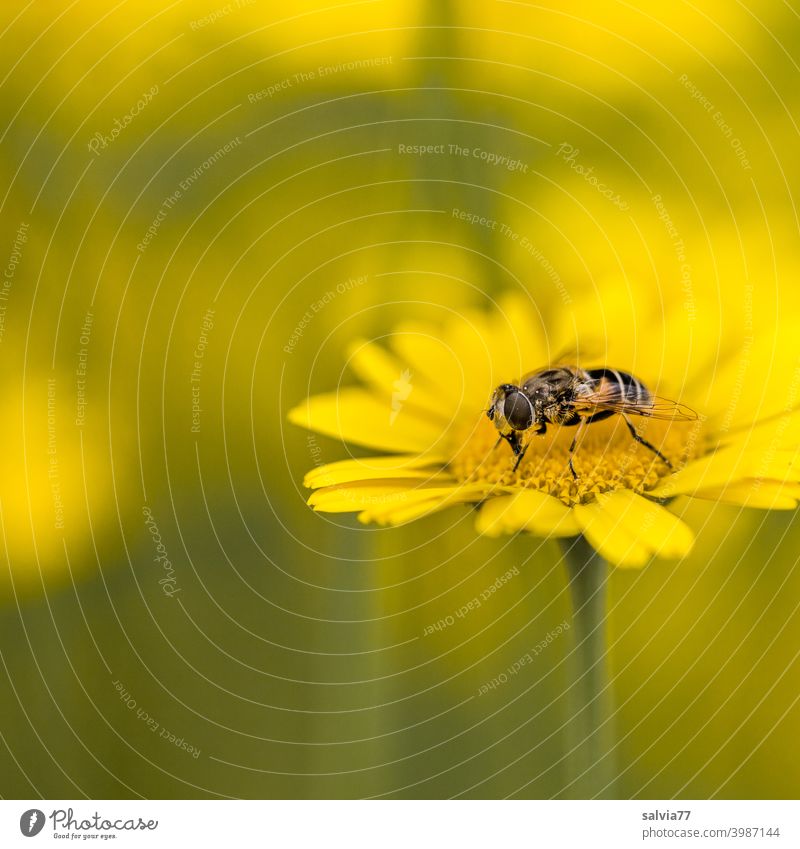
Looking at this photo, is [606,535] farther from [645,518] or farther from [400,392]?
[400,392]

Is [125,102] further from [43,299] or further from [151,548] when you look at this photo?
[151,548]

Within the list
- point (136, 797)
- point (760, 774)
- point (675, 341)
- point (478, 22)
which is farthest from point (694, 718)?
point (478, 22)

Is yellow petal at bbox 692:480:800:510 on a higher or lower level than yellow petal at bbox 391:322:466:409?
lower
